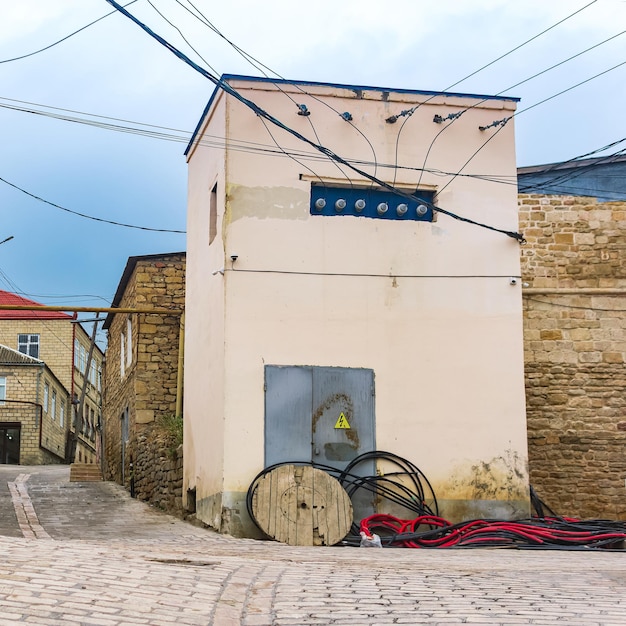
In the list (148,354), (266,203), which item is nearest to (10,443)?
(148,354)

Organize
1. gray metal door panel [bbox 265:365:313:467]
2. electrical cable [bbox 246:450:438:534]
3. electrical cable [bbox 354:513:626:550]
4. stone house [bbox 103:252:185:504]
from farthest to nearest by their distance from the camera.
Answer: stone house [bbox 103:252:185:504] < electrical cable [bbox 246:450:438:534] < gray metal door panel [bbox 265:365:313:467] < electrical cable [bbox 354:513:626:550]

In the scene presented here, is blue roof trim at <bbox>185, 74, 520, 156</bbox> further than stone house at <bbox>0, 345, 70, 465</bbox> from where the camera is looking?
No

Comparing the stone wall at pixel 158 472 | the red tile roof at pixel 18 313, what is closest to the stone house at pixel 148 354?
the stone wall at pixel 158 472

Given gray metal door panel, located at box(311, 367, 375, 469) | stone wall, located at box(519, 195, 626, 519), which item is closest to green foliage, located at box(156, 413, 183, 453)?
gray metal door panel, located at box(311, 367, 375, 469)

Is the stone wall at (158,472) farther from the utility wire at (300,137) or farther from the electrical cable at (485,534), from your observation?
the utility wire at (300,137)

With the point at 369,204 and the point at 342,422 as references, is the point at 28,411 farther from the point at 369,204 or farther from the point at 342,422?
the point at 342,422

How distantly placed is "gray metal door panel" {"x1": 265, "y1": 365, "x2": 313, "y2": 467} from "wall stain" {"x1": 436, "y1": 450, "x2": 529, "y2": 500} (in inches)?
87.0

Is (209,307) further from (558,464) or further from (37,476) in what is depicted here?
(37,476)

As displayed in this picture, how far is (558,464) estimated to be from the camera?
19.4 m

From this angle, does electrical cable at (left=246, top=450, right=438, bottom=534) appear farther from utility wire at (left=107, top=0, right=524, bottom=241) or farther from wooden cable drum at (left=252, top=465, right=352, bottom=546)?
utility wire at (left=107, top=0, right=524, bottom=241)

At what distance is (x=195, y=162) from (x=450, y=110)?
4607 millimetres

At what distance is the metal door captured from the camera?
50.3ft

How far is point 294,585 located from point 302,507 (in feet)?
19.4

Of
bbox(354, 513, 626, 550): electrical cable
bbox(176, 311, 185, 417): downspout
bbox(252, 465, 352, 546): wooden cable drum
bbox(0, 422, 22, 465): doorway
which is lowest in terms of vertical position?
bbox(354, 513, 626, 550): electrical cable
